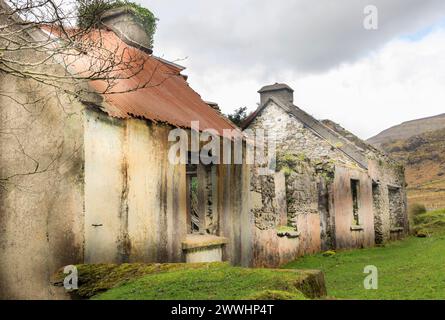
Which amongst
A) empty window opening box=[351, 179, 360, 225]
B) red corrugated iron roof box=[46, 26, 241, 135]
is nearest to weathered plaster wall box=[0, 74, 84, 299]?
red corrugated iron roof box=[46, 26, 241, 135]

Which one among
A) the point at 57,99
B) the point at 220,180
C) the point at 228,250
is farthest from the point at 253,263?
the point at 57,99

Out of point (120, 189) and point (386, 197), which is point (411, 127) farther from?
point (120, 189)

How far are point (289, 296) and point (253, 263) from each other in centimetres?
810

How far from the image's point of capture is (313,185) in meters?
15.9

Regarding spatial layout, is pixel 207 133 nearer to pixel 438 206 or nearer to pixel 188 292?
pixel 188 292

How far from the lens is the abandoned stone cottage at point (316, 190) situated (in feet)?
44.7

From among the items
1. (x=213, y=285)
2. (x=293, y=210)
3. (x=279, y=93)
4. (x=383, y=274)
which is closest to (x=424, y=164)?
(x=279, y=93)

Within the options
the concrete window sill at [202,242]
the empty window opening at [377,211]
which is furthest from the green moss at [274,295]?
the empty window opening at [377,211]

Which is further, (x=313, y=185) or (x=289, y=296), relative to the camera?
(x=313, y=185)

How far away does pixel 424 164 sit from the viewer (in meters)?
48.6

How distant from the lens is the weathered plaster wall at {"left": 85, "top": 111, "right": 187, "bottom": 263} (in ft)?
24.4

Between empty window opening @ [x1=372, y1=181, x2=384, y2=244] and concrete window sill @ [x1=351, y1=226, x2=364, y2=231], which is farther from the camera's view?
empty window opening @ [x1=372, y1=181, x2=384, y2=244]

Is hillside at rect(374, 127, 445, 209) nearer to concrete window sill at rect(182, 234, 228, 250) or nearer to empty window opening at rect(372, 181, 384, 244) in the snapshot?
empty window opening at rect(372, 181, 384, 244)

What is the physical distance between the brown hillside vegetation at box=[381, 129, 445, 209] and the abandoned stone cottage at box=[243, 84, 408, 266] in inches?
666
